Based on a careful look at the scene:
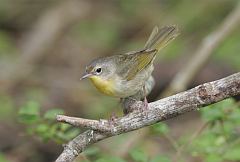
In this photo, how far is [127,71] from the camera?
497 cm

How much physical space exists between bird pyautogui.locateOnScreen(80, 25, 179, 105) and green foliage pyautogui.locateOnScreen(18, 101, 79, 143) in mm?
576

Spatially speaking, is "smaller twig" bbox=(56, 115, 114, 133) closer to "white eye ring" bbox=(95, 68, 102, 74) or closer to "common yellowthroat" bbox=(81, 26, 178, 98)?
"common yellowthroat" bbox=(81, 26, 178, 98)

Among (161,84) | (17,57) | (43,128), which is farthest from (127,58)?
(17,57)

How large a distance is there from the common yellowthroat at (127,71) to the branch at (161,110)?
3.22 ft

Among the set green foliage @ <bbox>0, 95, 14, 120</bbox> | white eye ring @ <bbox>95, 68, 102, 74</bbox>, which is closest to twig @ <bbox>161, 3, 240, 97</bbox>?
white eye ring @ <bbox>95, 68, 102, 74</bbox>

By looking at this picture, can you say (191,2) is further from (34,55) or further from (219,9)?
(34,55)

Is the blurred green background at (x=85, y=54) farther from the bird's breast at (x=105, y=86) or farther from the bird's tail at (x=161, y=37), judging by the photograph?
the bird's breast at (x=105, y=86)

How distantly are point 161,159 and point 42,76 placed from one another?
17.3ft

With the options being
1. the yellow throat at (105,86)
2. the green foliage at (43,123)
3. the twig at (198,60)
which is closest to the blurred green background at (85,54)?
the twig at (198,60)

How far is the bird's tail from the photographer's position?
5211 mm

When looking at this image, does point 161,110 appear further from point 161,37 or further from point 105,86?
point 161,37

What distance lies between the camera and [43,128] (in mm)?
4117

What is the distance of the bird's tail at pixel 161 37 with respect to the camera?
17.1 ft

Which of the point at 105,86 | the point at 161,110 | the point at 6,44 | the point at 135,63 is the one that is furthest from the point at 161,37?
the point at 6,44
